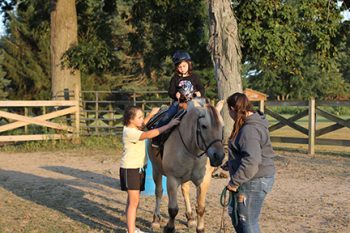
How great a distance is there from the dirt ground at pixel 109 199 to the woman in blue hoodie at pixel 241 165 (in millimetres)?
2279

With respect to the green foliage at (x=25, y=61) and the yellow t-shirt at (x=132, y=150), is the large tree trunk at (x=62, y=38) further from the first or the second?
the green foliage at (x=25, y=61)

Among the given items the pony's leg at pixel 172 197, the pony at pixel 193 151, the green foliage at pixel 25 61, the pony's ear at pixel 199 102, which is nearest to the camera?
the pony at pixel 193 151

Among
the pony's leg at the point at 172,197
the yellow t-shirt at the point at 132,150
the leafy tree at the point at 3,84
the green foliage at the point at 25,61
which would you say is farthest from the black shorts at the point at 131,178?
the leafy tree at the point at 3,84

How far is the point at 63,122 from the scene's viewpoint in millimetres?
18000

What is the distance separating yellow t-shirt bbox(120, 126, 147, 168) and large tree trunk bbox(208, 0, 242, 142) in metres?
8.10

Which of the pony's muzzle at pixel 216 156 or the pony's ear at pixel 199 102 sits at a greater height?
the pony's ear at pixel 199 102

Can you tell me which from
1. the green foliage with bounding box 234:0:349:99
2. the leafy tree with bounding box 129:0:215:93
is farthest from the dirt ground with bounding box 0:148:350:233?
the leafy tree with bounding box 129:0:215:93

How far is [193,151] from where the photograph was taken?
5941 mm

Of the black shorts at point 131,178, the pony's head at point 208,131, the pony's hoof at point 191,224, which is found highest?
the pony's head at point 208,131

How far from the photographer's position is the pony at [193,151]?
5395mm

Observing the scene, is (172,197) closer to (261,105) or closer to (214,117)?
(214,117)

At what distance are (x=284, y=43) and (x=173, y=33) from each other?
6870 mm

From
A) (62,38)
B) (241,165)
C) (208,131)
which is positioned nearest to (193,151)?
(208,131)

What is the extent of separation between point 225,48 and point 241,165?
9973mm
